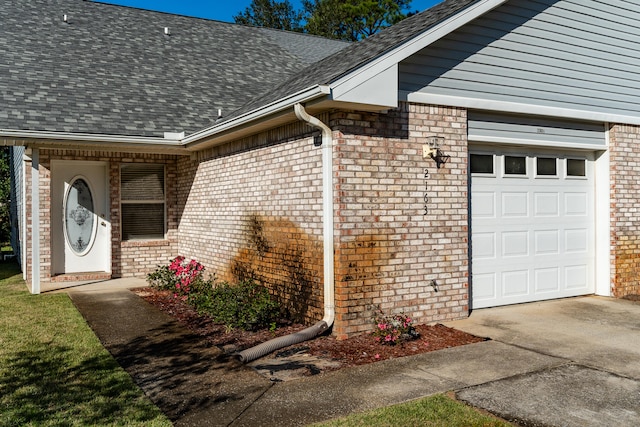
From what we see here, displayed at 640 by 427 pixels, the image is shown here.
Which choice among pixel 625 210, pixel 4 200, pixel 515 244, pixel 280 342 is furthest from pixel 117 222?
pixel 4 200

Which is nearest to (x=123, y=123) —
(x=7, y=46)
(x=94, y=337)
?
(x=7, y=46)

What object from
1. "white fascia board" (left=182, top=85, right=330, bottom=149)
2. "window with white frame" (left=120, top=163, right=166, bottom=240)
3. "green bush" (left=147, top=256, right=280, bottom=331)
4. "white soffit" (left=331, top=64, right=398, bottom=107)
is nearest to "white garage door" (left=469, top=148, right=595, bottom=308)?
"white soffit" (left=331, top=64, right=398, bottom=107)

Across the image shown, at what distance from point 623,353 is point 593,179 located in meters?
4.42

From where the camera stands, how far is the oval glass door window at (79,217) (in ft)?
37.8

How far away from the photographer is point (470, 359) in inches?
225

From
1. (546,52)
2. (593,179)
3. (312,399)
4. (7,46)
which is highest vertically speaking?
(7,46)

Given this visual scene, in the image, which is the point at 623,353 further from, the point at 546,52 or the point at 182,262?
the point at 182,262

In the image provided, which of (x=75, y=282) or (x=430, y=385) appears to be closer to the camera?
(x=430, y=385)

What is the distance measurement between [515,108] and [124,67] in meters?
9.06

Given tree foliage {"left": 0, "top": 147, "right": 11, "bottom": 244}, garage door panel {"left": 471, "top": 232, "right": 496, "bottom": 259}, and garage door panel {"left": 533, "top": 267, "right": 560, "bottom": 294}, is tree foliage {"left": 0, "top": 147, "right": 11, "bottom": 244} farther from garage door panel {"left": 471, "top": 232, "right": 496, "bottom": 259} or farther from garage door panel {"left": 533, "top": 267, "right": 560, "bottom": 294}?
garage door panel {"left": 533, "top": 267, "right": 560, "bottom": 294}

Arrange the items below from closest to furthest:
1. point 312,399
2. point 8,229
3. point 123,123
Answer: point 312,399 → point 123,123 → point 8,229

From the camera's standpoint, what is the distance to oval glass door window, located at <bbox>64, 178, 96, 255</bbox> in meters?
11.5

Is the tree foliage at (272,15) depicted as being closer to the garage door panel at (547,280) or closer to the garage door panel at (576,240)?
the garage door panel at (576,240)

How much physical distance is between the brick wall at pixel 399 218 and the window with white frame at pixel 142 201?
21.9 ft
